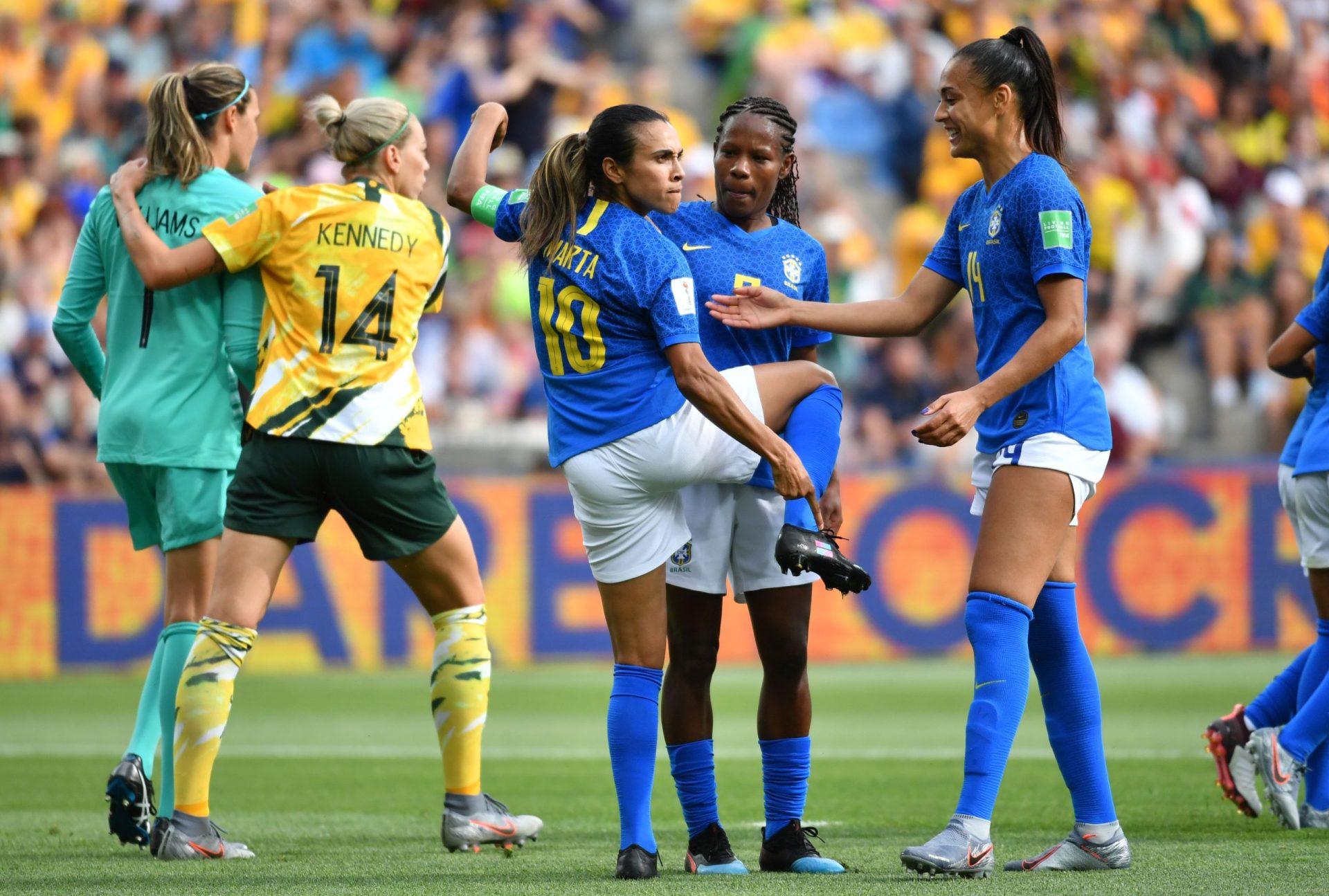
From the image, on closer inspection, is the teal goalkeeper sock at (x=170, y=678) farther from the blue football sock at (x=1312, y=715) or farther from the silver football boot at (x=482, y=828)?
the blue football sock at (x=1312, y=715)

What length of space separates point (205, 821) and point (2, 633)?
7.26 m

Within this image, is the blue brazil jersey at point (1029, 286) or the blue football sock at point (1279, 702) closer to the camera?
the blue brazil jersey at point (1029, 286)

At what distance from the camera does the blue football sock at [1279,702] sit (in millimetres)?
5891

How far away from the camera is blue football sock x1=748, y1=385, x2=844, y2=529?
15.0ft

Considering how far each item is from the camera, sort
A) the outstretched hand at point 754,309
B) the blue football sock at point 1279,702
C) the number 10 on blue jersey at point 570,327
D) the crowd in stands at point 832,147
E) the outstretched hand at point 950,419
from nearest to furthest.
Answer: the outstretched hand at point 950,419 < the number 10 on blue jersey at point 570,327 < the outstretched hand at point 754,309 < the blue football sock at point 1279,702 < the crowd in stands at point 832,147

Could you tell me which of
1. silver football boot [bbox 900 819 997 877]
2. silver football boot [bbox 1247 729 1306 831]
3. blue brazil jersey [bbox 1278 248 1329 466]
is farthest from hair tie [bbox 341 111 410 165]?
silver football boot [bbox 1247 729 1306 831]

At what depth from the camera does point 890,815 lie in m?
5.83

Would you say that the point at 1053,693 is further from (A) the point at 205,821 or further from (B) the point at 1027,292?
(A) the point at 205,821

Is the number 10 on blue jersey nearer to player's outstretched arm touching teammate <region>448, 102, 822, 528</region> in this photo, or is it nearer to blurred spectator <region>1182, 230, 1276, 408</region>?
player's outstretched arm touching teammate <region>448, 102, 822, 528</region>

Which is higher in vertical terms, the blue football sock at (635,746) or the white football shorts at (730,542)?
the white football shorts at (730,542)

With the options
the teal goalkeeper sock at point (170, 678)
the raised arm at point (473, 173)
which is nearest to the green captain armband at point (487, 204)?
the raised arm at point (473, 173)

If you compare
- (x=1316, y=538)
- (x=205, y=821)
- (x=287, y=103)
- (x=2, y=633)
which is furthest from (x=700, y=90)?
(x=205, y=821)

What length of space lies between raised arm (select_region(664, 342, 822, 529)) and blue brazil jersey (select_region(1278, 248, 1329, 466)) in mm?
2319

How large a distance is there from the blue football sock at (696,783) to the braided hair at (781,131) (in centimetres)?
160
